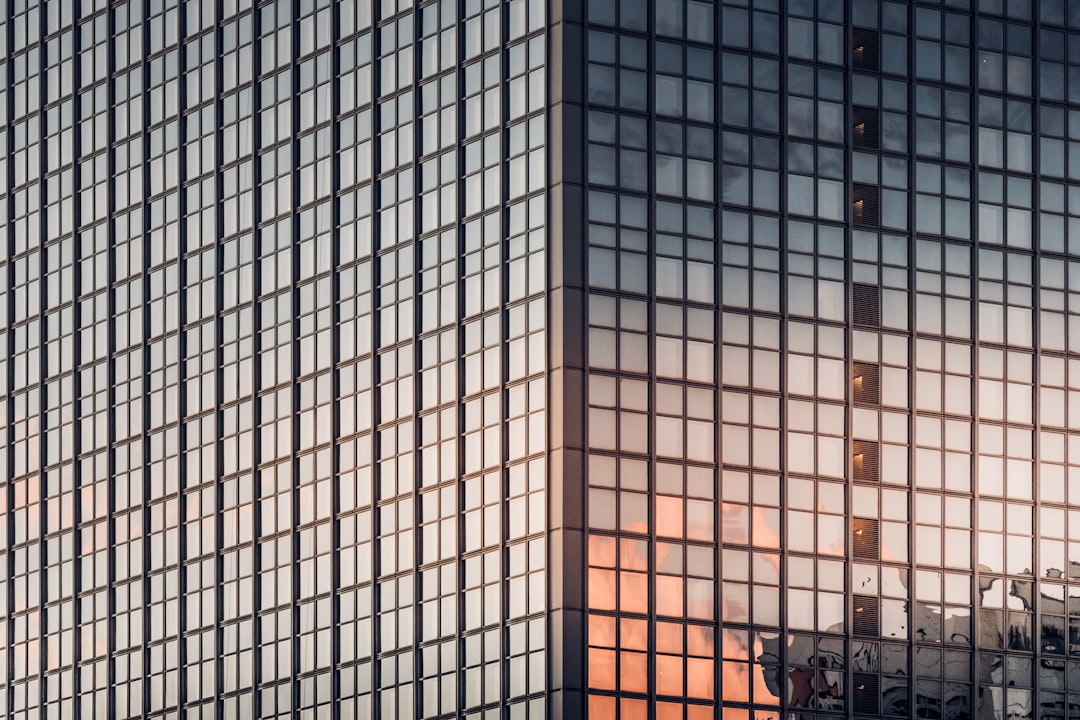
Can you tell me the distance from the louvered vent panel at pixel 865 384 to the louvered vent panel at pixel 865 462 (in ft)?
5.50

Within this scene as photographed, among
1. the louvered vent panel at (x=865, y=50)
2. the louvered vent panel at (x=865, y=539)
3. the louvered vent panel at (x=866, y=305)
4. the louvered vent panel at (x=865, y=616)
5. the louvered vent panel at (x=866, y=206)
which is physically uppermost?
the louvered vent panel at (x=865, y=50)

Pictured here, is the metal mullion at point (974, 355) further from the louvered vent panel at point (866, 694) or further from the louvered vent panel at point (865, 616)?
the louvered vent panel at point (865, 616)

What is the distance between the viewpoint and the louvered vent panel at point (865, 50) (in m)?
110

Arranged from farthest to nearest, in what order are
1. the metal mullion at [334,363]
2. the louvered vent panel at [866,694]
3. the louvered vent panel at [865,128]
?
the metal mullion at [334,363]
the louvered vent panel at [865,128]
the louvered vent panel at [866,694]

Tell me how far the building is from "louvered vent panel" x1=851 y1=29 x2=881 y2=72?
0.18m

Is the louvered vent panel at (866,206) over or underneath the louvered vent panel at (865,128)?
underneath

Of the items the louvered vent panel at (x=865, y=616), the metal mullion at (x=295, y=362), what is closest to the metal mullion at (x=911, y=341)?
the louvered vent panel at (x=865, y=616)

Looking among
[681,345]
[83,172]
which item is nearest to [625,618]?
[681,345]

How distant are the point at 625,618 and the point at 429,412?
12.5 m

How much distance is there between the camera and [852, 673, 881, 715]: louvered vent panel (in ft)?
343

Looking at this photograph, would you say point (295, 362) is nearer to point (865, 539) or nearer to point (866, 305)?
point (866, 305)

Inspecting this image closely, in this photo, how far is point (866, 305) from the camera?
10844 centimetres

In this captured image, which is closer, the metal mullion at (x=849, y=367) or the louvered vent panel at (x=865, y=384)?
the metal mullion at (x=849, y=367)

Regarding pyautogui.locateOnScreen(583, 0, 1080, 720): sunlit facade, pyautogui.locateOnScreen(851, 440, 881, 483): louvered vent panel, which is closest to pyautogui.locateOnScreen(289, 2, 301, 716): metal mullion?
pyautogui.locateOnScreen(583, 0, 1080, 720): sunlit facade
